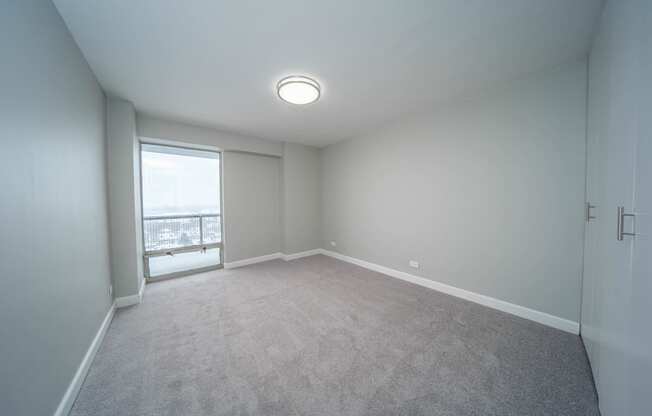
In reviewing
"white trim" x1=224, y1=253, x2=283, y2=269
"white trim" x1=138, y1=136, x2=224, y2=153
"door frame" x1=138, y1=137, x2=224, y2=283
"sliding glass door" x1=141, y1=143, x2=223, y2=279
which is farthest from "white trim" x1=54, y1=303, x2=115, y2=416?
"white trim" x1=138, y1=136, x2=224, y2=153

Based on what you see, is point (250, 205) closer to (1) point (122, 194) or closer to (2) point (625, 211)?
(1) point (122, 194)

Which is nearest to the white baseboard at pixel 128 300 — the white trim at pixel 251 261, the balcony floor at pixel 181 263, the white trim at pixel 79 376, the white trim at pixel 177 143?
the white trim at pixel 79 376

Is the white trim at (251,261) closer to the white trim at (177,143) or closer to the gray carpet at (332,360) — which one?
the gray carpet at (332,360)

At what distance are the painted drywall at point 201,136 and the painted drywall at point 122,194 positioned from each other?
49 cm

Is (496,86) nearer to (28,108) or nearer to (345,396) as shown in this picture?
(345,396)

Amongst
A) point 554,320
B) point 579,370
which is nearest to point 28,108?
point 579,370

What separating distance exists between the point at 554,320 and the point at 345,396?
2221 mm

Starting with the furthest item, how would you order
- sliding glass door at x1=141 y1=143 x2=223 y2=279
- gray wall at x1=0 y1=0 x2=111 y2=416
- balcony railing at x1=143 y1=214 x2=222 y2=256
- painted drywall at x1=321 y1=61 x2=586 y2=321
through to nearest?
balcony railing at x1=143 y1=214 x2=222 y2=256 < sliding glass door at x1=141 y1=143 x2=223 y2=279 < painted drywall at x1=321 y1=61 x2=586 y2=321 < gray wall at x1=0 y1=0 x2=111 y2=416

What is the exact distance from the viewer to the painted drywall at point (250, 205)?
3.96 meters

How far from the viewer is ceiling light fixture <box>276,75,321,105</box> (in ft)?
6.95

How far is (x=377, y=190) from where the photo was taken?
3.70m

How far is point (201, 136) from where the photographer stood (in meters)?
3.48

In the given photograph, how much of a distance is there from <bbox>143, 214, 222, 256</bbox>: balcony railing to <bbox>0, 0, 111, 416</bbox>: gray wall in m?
2.03

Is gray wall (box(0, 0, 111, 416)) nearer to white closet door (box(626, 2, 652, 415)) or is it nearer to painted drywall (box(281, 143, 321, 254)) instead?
white closet door (box(626, 2, 652, 415))
